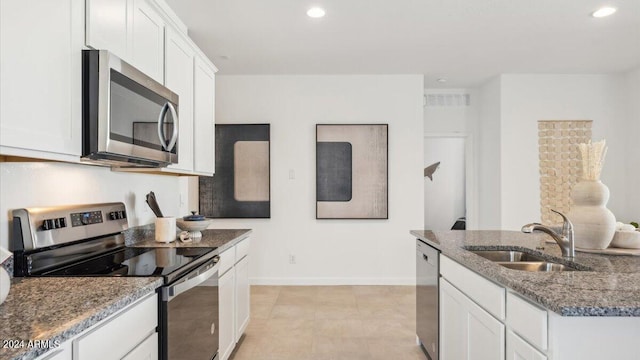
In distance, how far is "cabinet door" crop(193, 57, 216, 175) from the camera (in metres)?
2.84

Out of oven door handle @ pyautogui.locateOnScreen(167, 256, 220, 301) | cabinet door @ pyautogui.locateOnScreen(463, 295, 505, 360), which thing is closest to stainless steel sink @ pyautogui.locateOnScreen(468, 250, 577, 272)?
cabinet door @ pyautogui.locateOnScreen(463, 295, 505, 360)

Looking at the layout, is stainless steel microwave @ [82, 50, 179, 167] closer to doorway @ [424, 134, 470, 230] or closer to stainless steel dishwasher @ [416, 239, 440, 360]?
stainless steel dishwasher @ [416, 239, 440, 360]

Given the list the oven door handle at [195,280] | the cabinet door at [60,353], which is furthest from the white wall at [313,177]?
the cabinet door at [60,353]

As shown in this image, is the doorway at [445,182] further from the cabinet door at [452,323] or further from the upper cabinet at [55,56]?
the upper cabinet at [55,56]

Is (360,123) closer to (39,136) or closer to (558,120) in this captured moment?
(558,120)

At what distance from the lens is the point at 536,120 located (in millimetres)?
4684

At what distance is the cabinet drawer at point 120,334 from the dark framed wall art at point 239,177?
3112 millimetres

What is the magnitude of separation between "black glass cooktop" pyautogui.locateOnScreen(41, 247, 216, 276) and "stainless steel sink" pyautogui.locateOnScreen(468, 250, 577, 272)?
1.61 m

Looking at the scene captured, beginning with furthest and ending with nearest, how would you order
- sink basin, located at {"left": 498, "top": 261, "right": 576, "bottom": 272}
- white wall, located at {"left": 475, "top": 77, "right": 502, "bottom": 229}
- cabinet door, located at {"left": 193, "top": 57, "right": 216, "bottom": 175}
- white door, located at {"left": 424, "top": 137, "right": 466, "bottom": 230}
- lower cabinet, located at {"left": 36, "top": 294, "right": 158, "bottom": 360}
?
white door, located at {"left": 424, "top": 137, "right": 466, "bottom": 230} → white wall, located at {"left": 475, "top": 77, "right": 502, "bottom": 229} → cabinet door, located at {"left": 193, "top": 57, "right": 216, "bottom": 175} → sink basin, located at {"left": 498, "top": 261, "right": 576, "bottom": 272} → lower cabinet, located at {"left": 36, "top": 294, "right": 158, "bottom": 360}

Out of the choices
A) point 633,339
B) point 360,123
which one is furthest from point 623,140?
point 633,339

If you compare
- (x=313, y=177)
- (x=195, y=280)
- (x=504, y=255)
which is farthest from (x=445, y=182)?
(x=195, y=280)

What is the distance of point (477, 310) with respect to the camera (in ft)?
5.64

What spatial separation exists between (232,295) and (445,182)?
210 inches

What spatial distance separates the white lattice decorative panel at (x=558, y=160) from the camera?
4.64 m
